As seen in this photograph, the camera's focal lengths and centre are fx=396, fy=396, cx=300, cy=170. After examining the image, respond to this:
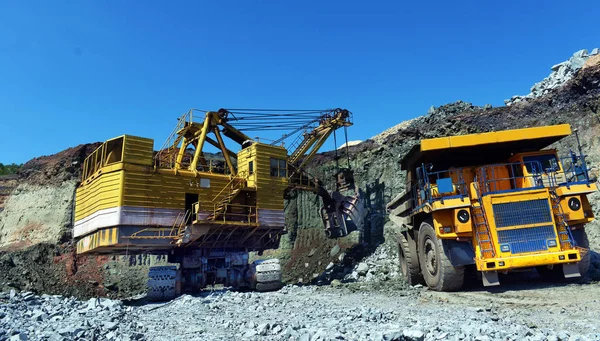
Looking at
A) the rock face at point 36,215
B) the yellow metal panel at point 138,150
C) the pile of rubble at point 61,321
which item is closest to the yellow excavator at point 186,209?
the yellow metal panel at point 138,150

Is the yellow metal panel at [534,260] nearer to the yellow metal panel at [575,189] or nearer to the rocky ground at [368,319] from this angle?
the rocky ground at [368,319]

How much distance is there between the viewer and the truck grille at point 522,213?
8930mm

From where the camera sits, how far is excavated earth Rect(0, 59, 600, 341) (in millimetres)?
6527

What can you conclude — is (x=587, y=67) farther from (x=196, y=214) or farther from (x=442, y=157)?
(x=196, y=214)

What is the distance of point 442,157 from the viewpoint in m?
10.5

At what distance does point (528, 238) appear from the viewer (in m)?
8.84

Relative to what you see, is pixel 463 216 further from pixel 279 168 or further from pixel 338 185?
pixel 338 185

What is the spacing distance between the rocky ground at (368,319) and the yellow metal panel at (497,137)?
350 cm

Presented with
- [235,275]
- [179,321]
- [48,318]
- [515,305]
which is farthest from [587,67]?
[48,318]

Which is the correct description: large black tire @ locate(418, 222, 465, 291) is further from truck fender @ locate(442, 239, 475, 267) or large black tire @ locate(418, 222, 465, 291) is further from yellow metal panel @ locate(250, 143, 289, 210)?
yellow metal panel @ locate(250, 143, 289, 210)

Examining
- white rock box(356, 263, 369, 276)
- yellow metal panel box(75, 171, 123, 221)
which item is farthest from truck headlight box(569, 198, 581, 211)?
yellow metal panel box(75, 171, 123, 221)

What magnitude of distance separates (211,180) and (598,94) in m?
17.7

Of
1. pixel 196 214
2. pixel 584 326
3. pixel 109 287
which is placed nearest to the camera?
pixel 584 326

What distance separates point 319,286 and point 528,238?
30.3ft
